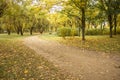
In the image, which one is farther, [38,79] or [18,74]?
[18,74]

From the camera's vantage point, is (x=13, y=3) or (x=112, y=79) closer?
(x=112, y=79)

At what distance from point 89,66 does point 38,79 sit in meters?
3.12

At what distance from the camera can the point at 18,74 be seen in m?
8.04

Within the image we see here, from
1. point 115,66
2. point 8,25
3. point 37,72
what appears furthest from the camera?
point 8,25

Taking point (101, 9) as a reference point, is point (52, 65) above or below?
below

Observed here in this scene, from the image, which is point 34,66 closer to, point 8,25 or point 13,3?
point 13,3

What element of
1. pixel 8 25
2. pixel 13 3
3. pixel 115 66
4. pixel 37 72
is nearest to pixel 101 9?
pixel 13 3

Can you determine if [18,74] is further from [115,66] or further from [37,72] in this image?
[115,66]

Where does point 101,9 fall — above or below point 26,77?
above

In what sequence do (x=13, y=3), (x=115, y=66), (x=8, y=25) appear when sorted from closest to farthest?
(x=115, y=66) → (x=13, y=3) → (x=8, y=25)

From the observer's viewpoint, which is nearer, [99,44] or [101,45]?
[101,45]

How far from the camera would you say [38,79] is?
7.32 meters

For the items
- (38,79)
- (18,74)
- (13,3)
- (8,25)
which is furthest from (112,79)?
(8,25)

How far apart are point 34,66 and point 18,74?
1597mm
